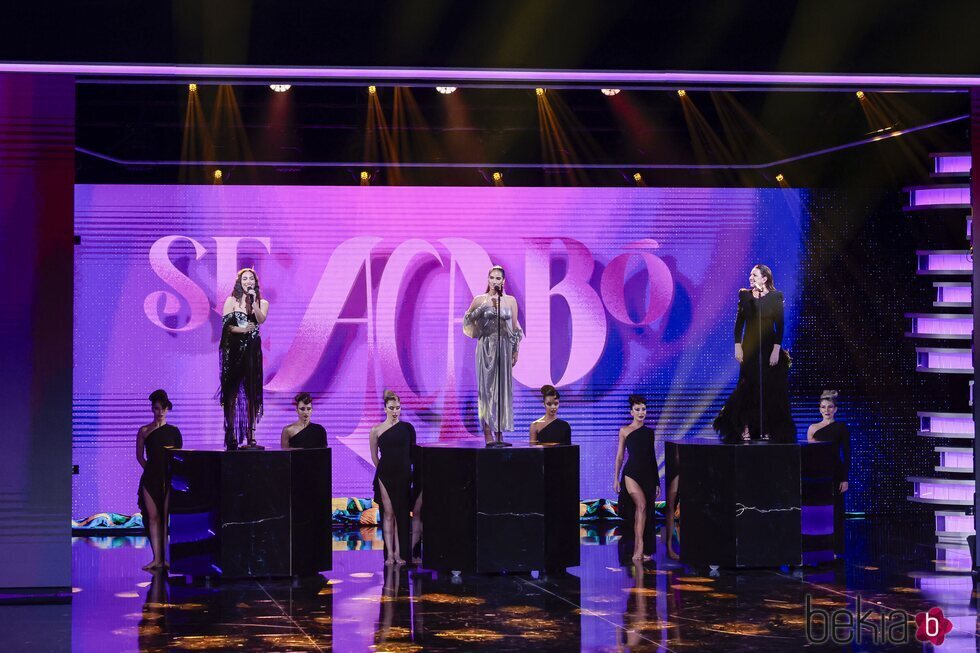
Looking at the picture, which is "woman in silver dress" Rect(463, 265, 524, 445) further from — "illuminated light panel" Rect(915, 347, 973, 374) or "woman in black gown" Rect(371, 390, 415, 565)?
"illuminated light panel" Rect(915, 347, 973, 374)

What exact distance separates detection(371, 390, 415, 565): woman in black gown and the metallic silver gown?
87 centimetres

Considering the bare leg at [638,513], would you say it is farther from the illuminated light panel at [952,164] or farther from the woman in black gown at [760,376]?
the illuminated light panel at [952,164]

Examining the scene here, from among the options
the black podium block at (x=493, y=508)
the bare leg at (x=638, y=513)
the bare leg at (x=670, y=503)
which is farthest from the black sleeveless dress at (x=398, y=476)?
the bare leg at (x=670, y=503)

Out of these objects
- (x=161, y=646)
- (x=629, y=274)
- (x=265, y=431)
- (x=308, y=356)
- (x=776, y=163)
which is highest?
(x=776, y=163)

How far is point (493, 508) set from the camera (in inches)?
359

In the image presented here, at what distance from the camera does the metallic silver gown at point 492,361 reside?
9578 mm

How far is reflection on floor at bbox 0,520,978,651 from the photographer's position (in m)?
7.11

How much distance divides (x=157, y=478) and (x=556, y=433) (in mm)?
3401

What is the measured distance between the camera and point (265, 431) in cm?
1327

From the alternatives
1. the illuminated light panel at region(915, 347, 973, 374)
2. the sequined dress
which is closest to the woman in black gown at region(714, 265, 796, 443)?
the illuminated light panel at region(915, 347, 973, 374)

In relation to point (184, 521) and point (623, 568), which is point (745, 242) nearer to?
point (623, 568)

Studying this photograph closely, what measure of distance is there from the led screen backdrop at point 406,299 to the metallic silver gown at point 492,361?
385 centimetres

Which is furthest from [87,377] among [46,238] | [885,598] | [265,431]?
[885,598]

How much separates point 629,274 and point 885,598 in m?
6.03
